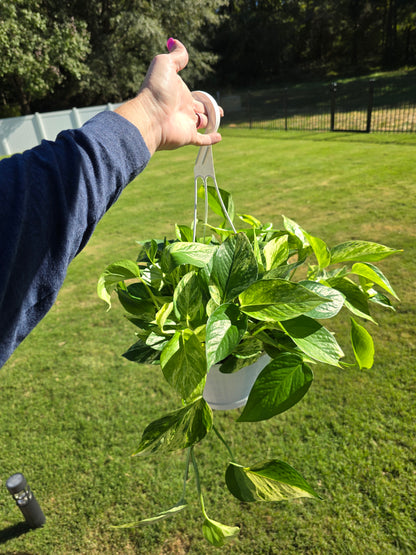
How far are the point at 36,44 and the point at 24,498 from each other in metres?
16.0

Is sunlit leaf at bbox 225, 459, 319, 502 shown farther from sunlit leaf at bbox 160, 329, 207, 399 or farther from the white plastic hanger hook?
the white plastic hanger hook

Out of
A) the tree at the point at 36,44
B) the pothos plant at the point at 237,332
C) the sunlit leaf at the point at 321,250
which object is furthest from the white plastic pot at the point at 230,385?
the tree at the point at 36,44

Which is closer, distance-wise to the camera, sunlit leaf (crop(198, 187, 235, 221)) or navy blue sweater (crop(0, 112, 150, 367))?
navy blue sweater (crop(0, 112, 150, 367))

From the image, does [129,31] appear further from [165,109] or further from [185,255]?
[185,255]

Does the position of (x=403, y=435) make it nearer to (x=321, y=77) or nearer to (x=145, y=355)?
(x=145, y=355)

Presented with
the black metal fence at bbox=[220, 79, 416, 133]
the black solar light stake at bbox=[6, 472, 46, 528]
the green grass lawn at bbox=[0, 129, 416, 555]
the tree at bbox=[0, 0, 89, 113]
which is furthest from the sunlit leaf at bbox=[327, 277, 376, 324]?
the tree at bbox=[0, 0, 89, 113]

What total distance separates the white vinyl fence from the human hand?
12.7 meters

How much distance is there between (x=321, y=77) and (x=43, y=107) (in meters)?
19.0

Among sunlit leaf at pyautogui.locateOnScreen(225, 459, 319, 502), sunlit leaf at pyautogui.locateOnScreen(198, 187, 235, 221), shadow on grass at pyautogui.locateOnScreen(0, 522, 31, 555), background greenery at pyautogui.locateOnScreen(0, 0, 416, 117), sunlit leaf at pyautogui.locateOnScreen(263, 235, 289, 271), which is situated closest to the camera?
sunlit leaf at pyautogui.locateOnScreen(225, 459, 319, 502)

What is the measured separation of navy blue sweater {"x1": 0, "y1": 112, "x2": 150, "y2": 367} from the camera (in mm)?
626

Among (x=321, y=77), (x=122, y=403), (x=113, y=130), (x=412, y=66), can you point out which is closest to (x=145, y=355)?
(x=113, y=130)

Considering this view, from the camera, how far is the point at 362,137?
9.33 meters

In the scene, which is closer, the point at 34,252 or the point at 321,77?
the point at 34,252

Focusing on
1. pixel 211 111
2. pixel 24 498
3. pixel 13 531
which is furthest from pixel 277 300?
pixel 13 531
